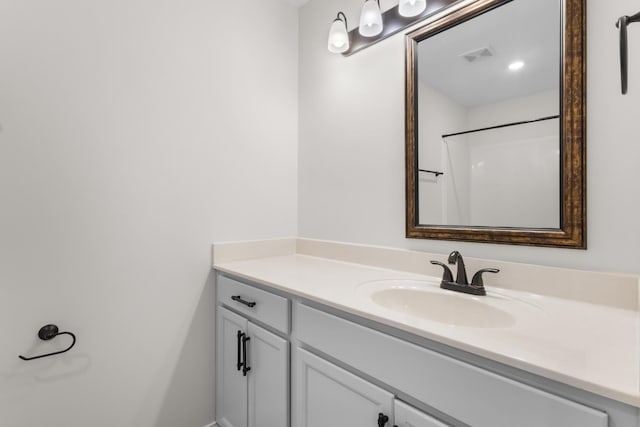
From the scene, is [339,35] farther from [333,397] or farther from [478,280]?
[333,397]

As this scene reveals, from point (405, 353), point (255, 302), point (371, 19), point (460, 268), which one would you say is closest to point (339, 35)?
point (371, 19)

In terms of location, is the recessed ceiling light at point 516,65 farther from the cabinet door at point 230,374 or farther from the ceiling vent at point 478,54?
the cabinet door at point 230,374

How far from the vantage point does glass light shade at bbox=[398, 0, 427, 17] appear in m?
1.32

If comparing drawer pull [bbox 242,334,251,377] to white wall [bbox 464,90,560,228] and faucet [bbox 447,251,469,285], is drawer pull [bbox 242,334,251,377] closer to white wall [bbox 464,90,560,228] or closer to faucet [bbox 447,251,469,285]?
faucet [bbox 447,251,469,285]

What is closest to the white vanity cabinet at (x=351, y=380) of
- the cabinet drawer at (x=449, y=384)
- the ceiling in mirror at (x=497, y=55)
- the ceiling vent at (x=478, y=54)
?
the cabinet drawer at (x=449, y=384)

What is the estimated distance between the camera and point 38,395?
1.17m

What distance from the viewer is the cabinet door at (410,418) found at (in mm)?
736

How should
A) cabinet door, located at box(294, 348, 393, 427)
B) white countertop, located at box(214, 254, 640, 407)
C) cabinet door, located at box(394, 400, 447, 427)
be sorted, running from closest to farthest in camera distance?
1. white countertop, located at box(214, 254, 640, 407)
2. cabinet door, located at box(394, 400, 447, 427)
3. cabinet door, located at box(294, 348, 393, 427)

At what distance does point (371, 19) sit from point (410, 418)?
1586mm

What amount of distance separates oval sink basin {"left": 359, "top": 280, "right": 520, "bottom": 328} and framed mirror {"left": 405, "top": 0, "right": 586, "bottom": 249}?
0.83ft

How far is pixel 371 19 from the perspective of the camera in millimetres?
1439

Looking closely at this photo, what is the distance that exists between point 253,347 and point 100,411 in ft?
2.29

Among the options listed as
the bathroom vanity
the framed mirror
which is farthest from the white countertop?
the framed mirror

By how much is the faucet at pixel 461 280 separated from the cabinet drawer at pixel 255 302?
62cm
